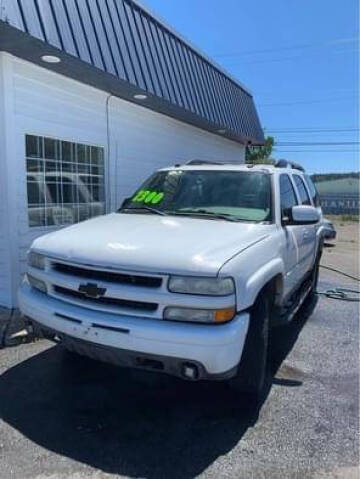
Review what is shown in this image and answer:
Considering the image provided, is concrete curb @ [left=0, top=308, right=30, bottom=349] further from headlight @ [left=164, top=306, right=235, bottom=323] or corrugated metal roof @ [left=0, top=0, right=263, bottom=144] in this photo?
corrugated metal roof @ [left=0, top=0, right=263, bottom=144]

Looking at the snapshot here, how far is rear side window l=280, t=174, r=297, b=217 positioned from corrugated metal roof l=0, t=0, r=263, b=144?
10.4 feet

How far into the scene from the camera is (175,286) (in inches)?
119

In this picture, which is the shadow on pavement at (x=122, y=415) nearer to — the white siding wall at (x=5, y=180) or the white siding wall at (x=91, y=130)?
the white siding wall at (x=5, y=180)

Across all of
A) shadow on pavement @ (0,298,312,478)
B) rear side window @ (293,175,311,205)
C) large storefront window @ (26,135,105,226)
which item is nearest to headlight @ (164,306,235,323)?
shadow on pavement @ (0,298,312,478)

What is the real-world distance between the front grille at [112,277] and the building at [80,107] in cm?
298

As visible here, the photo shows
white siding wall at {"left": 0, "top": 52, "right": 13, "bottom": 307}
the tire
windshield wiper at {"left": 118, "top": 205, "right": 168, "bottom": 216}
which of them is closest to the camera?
the tire

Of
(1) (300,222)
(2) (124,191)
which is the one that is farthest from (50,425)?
(2) (124,191)

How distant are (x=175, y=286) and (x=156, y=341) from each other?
383mm

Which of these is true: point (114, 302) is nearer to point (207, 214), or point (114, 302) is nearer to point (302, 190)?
point (207, 214)

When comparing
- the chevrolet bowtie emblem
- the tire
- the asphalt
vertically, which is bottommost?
the asphalt

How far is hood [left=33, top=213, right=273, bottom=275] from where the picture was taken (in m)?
3.09

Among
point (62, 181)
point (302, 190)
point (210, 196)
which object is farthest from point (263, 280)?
point (62, 181)

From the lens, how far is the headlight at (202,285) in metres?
2.98

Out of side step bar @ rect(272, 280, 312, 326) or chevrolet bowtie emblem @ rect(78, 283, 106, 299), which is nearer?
chevrolet bowtie emblem @ rect(78, 283, 106, 299)
